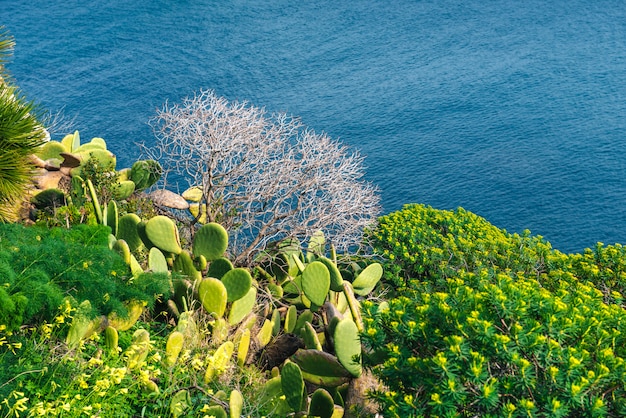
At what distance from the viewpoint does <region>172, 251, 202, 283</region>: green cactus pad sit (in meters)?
7.74

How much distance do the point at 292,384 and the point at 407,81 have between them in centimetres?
2104

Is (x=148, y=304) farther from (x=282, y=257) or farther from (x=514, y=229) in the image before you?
(x=514, y=229)

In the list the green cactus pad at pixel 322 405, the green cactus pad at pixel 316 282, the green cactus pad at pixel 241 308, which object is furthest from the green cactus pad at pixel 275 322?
the green cactus pad at pixel 322 405

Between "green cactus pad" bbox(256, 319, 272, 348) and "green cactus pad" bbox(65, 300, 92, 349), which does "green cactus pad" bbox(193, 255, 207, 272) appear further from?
"green cactus pad" bbox(65, 300, 92, 349)

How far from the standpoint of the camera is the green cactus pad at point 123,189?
9484 millimetres

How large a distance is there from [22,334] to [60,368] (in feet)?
1.85

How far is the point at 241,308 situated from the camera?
24.1 feet

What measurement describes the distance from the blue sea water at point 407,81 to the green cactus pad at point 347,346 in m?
13.4

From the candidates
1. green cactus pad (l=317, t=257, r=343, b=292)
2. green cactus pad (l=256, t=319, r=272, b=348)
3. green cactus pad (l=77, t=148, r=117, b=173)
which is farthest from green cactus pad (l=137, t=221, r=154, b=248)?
green cactus pad (l=77, t=148, r=117, b=173)

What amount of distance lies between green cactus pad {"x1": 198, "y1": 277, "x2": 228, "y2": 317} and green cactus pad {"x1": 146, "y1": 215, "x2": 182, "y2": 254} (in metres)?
0.95

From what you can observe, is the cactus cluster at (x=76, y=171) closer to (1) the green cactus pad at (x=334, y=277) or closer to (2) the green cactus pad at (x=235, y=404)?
(1) the green cactus pad at (x=334, y=277)

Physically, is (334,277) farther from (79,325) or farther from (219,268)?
(79,325)

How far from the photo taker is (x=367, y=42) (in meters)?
28.6

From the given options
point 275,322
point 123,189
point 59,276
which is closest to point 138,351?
point 59,276
